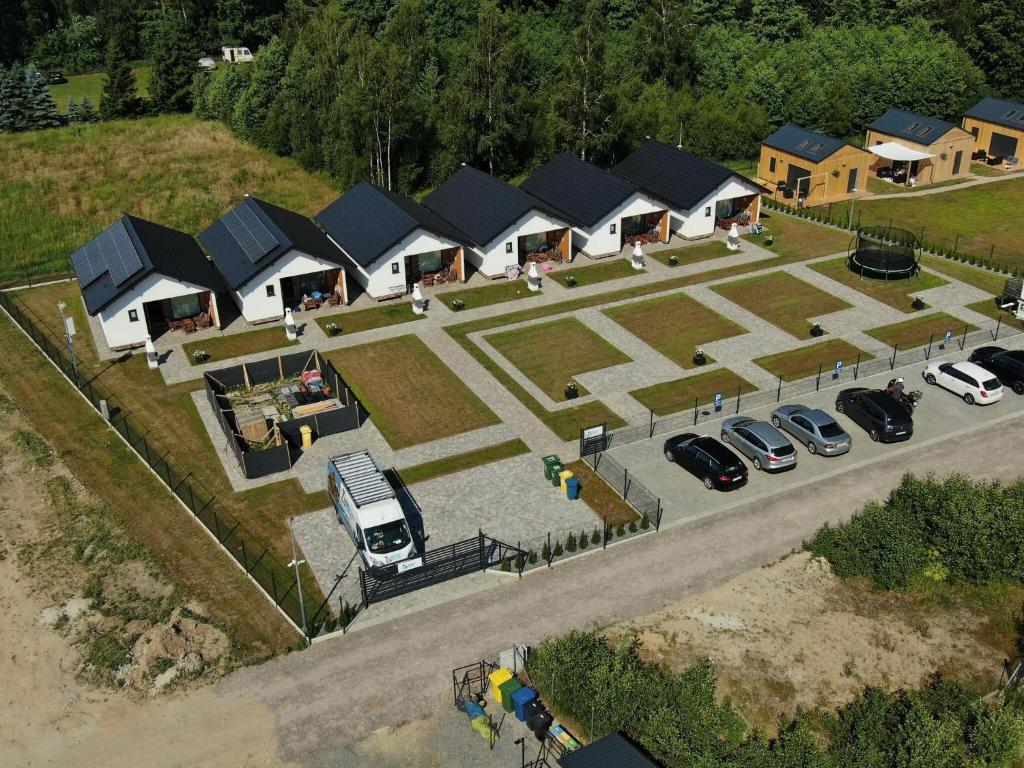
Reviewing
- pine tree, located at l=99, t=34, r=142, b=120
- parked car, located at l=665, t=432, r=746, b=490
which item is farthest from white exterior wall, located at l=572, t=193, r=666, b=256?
pine tree, located at l=99, t=34, r=142, b=120

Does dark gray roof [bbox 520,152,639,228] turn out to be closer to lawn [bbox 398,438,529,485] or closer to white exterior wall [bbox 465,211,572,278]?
white exterior wall [bbox 465,211,572,278]

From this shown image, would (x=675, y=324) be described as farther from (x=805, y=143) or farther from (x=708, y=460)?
(x=805, y=143)

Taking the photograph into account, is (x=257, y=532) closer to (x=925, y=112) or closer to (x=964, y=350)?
(x=964, y=350)

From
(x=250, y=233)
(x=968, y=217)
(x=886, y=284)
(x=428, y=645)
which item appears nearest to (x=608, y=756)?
(x=428, y=645)

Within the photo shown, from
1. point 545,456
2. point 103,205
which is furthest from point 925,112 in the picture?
point 103,205

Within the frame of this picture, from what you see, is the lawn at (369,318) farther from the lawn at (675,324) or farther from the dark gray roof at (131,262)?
the lawn at (675,324)
